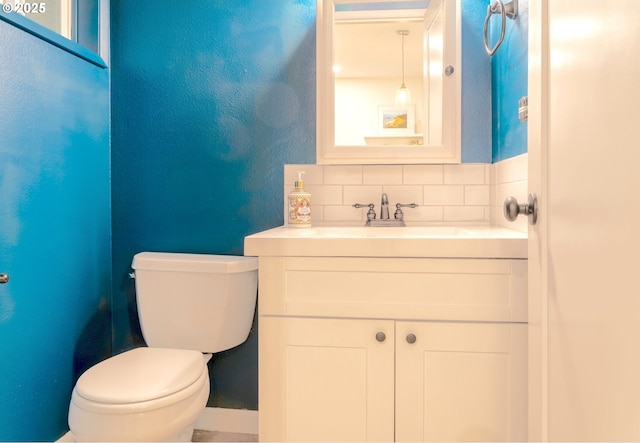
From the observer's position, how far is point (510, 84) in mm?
1473

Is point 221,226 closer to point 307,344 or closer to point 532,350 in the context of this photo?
point 307,344

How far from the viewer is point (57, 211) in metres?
1.55

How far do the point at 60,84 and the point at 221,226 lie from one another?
772 millimetres

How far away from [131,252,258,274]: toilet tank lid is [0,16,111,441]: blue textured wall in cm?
27

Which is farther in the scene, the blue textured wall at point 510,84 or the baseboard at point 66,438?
the baseboard at point 66,438

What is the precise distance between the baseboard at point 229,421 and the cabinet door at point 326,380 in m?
0.66

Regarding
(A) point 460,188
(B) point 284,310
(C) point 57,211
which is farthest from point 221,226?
(A) point 460,188

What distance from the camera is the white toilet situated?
48.9 inches

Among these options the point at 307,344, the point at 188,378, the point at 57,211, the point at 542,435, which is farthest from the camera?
the point at 57,211

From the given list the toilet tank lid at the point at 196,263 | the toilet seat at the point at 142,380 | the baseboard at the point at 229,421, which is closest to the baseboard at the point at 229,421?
the baseboard at the point at 229,421

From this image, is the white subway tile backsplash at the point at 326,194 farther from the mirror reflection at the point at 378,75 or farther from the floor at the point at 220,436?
the floor at the point at 220,436

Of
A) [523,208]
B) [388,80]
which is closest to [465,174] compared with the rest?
[388,80]

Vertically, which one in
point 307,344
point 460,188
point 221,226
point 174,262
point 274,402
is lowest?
point 274,402

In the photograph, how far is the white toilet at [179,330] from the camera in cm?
124
